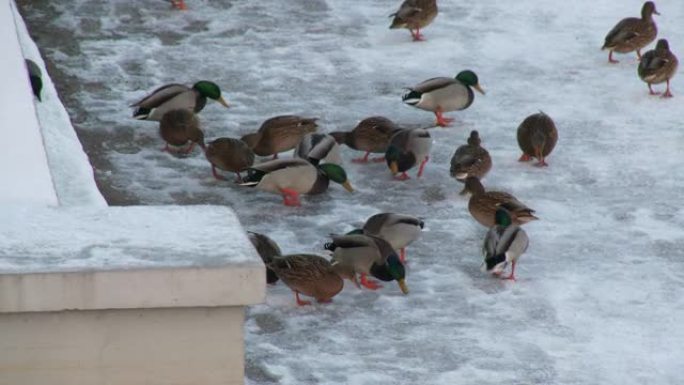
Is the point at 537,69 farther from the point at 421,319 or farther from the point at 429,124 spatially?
the point at 421,319

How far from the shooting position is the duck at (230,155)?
28.9 feet

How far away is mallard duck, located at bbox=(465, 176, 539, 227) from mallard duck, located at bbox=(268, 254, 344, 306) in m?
1.25

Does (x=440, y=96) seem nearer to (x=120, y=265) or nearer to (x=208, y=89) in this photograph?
(x=208, y=89)

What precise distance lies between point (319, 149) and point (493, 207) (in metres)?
1.23

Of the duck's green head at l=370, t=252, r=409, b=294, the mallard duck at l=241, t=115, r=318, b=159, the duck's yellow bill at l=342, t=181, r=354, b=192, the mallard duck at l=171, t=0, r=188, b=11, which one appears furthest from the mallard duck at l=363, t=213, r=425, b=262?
the mallard duck at l=171, t=0, r=188, b=11

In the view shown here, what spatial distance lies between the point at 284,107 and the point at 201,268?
6.56m

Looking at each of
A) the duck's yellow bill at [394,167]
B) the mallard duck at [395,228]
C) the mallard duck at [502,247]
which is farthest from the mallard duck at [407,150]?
the mallard duck at [502,247]

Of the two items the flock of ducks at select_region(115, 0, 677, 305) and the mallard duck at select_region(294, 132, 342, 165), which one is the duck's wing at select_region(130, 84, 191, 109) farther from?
the mallard duck at select_region(294, 132, 342, 165)

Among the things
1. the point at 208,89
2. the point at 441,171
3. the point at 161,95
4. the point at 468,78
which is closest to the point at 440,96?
the point at 468,78

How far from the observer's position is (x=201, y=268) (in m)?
3.73

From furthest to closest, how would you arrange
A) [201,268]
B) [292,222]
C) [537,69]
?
[537,69] → [292,222] → [201,268]

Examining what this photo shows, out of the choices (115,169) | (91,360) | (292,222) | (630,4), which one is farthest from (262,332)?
(630,4)

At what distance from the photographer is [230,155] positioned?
8820 mm

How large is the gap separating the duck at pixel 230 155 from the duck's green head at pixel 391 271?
1.72m
